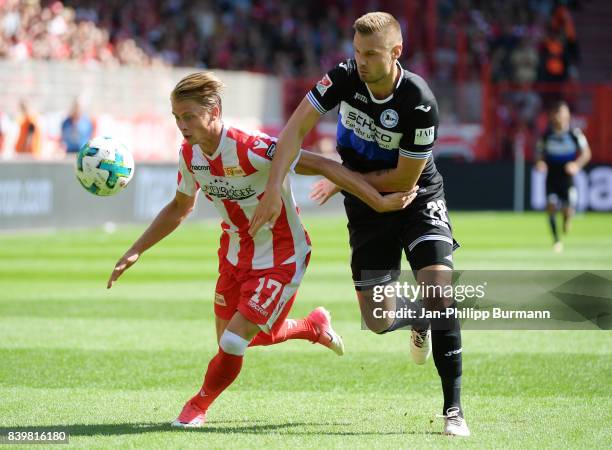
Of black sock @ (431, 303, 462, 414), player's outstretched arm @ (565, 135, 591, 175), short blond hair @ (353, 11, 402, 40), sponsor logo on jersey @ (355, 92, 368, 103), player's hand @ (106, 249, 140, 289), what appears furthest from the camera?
player's outstretched arm @ (565, 135, 591, 175)

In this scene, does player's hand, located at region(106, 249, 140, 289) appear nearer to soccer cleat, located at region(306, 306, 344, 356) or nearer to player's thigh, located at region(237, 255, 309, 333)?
player's thigh, located at region(237, 255, 309, 333)

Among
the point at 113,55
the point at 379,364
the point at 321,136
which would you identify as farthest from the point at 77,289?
the point at 321,136

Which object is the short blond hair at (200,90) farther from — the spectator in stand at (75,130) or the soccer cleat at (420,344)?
the spectator in stand at (75,130)

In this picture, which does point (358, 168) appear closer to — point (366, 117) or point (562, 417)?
point (366, 117)

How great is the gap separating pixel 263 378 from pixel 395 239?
1.70 metres

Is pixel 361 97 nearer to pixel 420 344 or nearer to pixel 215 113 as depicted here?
pixel 215 113

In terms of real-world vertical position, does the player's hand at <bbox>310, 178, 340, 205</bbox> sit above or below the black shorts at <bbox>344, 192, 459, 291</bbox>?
above

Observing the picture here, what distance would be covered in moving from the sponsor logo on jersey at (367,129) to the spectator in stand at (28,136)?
16.4m

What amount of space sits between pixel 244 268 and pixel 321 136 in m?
24.8

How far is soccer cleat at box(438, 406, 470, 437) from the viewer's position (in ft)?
20.8

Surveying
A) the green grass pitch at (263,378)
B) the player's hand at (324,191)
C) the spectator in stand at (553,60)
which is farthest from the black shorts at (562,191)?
the player's hand at (324,191)

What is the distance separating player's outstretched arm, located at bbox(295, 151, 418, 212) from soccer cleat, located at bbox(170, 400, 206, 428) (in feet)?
4.78

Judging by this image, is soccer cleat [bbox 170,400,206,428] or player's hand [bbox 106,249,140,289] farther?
player's hand [bbox 106,249,140,289]

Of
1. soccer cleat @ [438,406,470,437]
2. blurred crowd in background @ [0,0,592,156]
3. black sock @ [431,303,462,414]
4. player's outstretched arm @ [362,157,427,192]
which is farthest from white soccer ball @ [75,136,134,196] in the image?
blurred crowd in background @ [0,0,592,156]
